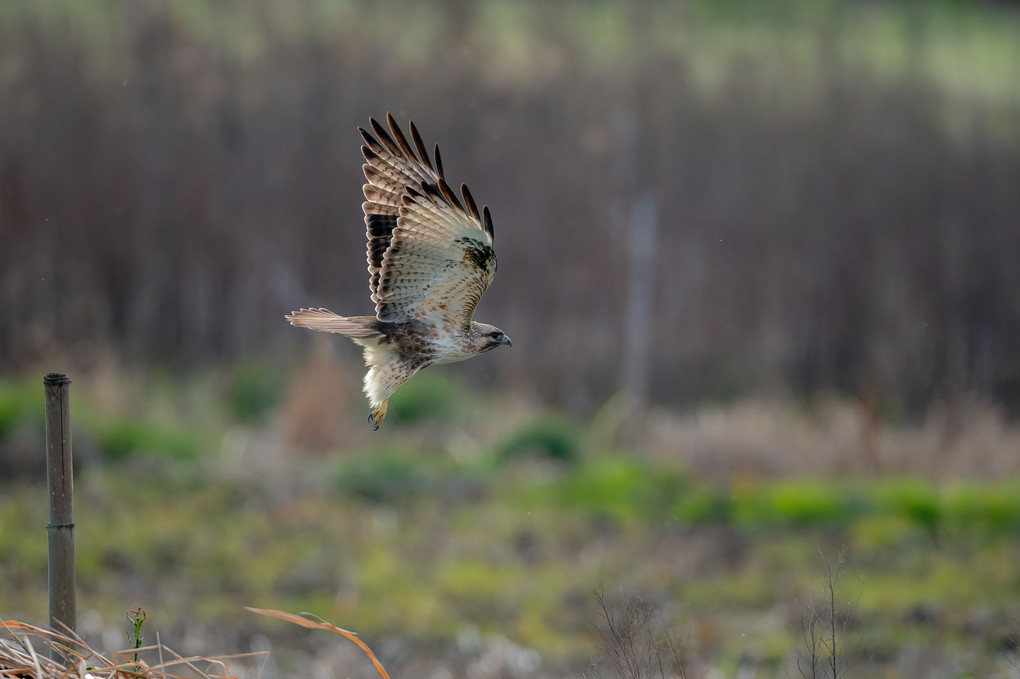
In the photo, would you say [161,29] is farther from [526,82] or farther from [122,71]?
[526,82]

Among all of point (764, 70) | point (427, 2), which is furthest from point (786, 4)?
point (427, 2)

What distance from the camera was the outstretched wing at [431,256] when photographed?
226cm

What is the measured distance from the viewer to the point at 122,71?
9.96 m

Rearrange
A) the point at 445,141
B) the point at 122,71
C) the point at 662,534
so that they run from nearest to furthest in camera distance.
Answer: the point at 662,534 < the point at 122,71 < the point at 445,141

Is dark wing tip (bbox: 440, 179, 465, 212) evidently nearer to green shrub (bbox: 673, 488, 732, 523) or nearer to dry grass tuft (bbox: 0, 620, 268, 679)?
dry grass tuft (bbox: 0, 620, 268, 679)

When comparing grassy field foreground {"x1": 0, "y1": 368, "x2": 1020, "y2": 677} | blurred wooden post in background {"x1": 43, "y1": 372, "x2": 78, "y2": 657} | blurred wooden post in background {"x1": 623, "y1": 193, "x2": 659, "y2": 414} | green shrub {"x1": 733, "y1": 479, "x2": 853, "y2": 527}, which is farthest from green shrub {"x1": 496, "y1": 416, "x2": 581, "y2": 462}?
blurred wooden post in background {"x1": 43, "y1": 372, "x2": 78, "y2": 657}

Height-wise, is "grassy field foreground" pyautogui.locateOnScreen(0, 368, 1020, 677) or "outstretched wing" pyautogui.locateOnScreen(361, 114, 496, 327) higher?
"outstretched wing" pyautogui.locateOnScreen(361, 114, 496, 327)

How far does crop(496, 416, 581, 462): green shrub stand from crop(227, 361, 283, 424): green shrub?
7.27 feet

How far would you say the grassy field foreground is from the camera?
632 centimetres

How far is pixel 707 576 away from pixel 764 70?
20.9 ft

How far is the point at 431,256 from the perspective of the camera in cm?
235

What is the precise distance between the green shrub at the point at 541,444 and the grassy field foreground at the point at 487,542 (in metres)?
0.02

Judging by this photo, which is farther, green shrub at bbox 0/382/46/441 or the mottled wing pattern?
green shrub at bbox 0/382/46/441

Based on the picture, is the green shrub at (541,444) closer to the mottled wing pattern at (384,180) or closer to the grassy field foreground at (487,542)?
the grassy field foreground at (487,542)
